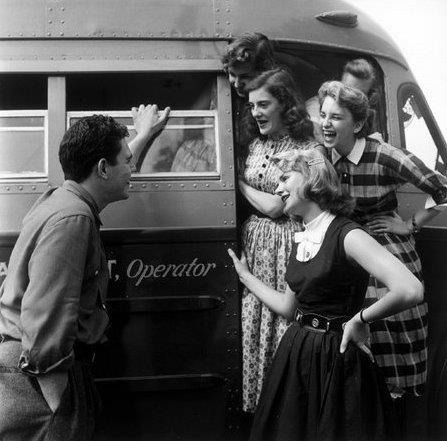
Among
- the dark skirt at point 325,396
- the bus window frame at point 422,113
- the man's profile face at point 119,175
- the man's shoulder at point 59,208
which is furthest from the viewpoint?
the bus window frame at point 422,113

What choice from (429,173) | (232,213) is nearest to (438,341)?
(429,173)

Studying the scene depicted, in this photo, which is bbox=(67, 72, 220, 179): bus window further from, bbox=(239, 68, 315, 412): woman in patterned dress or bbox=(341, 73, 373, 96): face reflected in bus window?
bbox=(341, 73, 373, 96): face reflected in bus window

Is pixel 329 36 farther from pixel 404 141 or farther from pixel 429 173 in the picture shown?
pixel 429 173

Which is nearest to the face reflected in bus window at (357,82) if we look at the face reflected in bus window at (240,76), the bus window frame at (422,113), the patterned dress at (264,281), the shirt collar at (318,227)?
the bus window frame at (422,113)

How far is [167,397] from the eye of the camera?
12.3ft

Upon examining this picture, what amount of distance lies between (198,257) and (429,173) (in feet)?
4.65

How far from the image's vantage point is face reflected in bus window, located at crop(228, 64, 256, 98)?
3.89 m

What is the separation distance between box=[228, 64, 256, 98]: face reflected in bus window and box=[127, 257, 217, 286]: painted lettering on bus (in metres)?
1.06

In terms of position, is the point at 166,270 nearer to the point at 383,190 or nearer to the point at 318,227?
the point at 318,227

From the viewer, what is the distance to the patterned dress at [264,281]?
3.75 m

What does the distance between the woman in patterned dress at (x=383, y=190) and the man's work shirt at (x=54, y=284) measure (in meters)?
1.59

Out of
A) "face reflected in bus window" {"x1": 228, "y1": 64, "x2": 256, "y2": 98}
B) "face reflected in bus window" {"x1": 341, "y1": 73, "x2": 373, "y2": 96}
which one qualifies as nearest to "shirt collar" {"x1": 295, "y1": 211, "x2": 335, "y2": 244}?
"face reflected in bus window" {"x1": 228, "y1": 64, "x2": 256, "y2": 98}

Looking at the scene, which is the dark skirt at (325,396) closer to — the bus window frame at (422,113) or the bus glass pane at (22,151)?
the bus glass pane at (22,151)

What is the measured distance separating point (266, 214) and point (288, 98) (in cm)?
71
